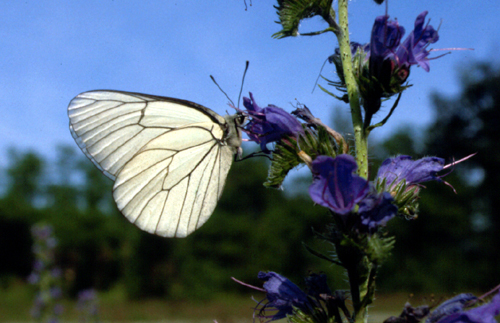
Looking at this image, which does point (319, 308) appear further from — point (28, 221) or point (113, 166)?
point (28, 221)

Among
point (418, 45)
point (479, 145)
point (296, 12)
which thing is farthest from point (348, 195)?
point (479, 145)

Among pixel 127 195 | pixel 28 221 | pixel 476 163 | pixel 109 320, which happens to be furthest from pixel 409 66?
pixel 28 221

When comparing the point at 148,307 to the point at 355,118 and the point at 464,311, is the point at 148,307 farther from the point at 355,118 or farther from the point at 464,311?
the point at 464,311

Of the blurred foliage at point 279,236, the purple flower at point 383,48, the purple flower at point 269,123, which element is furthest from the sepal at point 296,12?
the blurred foliage at point 279,236

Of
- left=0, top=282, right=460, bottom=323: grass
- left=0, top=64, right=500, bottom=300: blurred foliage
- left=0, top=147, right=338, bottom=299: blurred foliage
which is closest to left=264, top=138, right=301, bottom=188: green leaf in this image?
left=0, top=282, right=460, bottom=323: grass

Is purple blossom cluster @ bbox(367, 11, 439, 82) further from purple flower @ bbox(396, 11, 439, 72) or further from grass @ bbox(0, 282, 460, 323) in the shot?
grass @ bbox(0, 282, 460, 323)
